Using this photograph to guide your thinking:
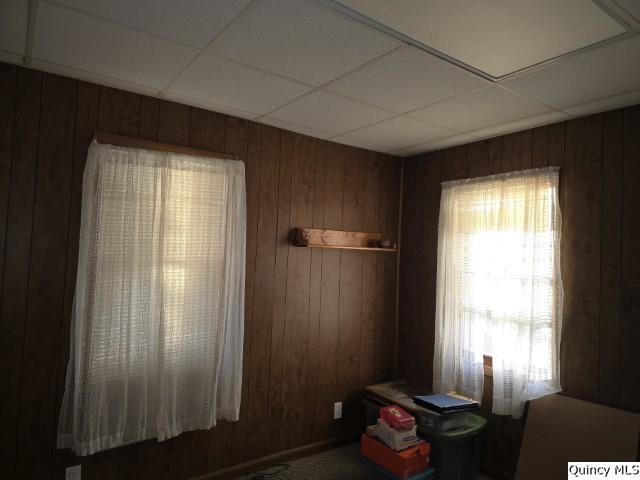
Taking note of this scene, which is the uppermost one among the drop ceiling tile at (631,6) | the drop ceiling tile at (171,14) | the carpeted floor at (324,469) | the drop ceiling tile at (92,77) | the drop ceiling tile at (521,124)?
the drop ceiling tile at (521,124)

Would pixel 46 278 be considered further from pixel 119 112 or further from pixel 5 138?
pixel 119 112

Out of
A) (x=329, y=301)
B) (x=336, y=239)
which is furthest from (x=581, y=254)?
(x=329, y=301)

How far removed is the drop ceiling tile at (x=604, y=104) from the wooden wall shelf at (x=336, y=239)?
1.62 meters

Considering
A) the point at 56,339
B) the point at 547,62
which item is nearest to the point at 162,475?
the point at 56,339

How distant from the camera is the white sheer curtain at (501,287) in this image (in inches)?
101

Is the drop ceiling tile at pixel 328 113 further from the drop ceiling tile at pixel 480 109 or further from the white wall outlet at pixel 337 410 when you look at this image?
the white wall outlet at pixel 337 410

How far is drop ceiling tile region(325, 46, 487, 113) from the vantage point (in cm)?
188

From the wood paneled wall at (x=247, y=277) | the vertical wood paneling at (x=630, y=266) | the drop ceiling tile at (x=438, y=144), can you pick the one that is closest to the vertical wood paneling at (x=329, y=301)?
the wood paneled wall at (x=247, y=277)

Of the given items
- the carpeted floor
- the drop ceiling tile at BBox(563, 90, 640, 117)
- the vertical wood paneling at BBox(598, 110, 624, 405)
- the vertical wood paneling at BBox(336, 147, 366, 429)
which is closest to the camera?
the drop ceiling tile at BBox(563, 90, 640, 117)

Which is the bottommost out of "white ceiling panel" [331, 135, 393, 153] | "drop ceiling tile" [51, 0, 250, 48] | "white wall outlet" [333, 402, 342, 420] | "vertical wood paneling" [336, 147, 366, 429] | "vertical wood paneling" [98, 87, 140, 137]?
"white wall outlet" [333, 402, 342, 420]

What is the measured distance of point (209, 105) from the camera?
2580mm

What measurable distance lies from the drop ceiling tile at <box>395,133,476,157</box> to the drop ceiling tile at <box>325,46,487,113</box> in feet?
2.53

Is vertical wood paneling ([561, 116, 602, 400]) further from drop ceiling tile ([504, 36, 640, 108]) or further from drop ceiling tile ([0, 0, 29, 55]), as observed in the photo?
drop ceiling tile ([0, 0, 29, 55])

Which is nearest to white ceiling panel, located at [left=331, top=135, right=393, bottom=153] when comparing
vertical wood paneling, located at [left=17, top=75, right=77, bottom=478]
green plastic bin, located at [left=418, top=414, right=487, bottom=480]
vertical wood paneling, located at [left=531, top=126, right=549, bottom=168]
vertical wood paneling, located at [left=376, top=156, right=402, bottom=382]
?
vertical wood paneling, located at [left=376, top=156, right=402, bottom=382]
